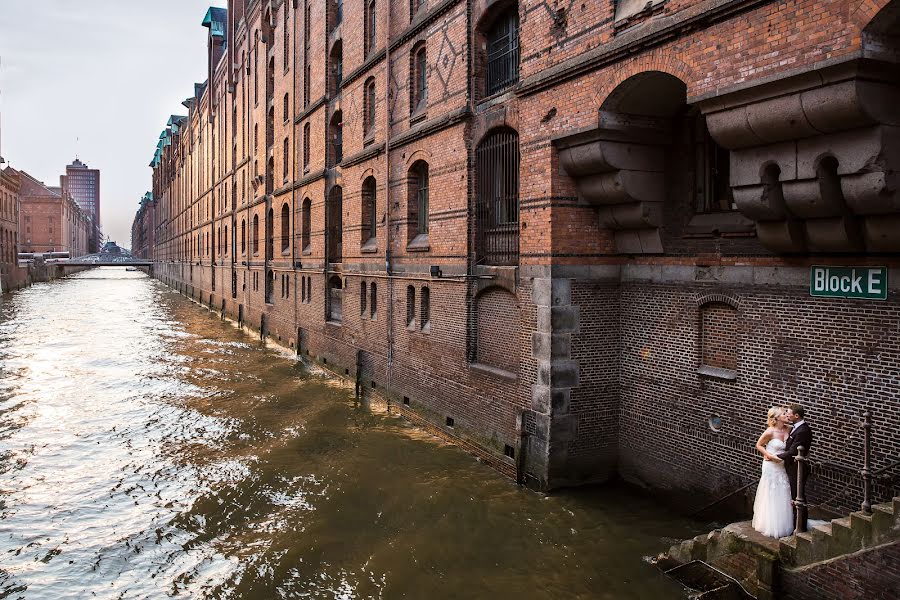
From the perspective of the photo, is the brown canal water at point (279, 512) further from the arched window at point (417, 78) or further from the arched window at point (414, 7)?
the arched window at point (414, 7)

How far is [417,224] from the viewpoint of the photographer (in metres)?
14.3

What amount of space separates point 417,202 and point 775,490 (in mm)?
9709

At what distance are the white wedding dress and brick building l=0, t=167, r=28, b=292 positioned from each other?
58.2 m

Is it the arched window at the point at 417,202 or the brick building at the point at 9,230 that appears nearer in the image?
the arched window at the point at 417,202

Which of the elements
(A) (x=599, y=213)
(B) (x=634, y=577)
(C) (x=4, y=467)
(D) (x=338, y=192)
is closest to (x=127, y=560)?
(C) (x=4, y=467)

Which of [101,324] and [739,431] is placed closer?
[739,431]

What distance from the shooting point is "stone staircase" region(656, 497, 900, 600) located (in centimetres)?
523

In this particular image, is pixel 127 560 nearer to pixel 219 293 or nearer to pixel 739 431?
pixel 739 431

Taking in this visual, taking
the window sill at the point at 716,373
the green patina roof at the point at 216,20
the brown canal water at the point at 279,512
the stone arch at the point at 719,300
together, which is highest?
the green patina roof at the point at 216,20

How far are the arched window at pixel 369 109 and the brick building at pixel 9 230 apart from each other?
154ft

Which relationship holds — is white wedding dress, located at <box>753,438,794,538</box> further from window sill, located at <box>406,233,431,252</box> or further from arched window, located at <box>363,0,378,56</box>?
arched window, located at <box>363,0,378,56</box>

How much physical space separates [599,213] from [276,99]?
2028cm

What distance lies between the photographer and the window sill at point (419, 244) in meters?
13.3

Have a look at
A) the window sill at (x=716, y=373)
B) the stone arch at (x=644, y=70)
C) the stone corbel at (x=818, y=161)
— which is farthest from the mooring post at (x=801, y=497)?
the stone arch at (x=644, y=70)
